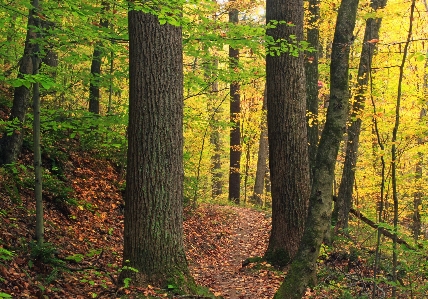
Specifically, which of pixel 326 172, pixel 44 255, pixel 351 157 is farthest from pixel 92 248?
pixel 351 157

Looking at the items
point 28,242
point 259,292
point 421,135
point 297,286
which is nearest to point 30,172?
point 28,242

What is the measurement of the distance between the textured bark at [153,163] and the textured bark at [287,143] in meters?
2.61

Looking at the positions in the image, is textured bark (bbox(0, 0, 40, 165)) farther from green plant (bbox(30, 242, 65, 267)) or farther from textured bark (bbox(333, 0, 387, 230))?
textured bark (bbox(333, 0, 387, 230))

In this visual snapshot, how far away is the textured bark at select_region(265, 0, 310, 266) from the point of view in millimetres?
6973

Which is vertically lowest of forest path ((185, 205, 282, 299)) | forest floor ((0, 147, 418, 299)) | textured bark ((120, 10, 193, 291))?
forest path ((185, 205, 282, 299))

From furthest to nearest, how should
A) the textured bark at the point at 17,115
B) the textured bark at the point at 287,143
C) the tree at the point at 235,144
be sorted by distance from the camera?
the tree at the point at 235,144 → the textured bark at the point at 287,143 → the textured bark at the point at 17,115

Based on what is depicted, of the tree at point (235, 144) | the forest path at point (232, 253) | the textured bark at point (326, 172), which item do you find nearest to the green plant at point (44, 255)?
the forest path at point (232, 253)

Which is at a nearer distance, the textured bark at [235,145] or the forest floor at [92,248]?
the forest floor at [92,248]

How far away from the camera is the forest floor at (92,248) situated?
4.74 metres

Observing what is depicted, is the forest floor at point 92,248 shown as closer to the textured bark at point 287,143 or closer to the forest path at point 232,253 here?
the forest path at point 232,253

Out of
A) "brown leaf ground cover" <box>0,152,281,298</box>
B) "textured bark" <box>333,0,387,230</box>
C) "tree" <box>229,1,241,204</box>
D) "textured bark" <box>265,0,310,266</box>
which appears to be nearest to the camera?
"brown leaf ground cover" <box>0,152,281,298</box>

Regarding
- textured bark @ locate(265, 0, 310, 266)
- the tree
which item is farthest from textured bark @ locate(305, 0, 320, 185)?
the tree

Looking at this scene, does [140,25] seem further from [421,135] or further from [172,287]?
[421,135]

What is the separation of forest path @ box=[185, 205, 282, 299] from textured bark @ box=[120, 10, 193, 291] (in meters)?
1.58
